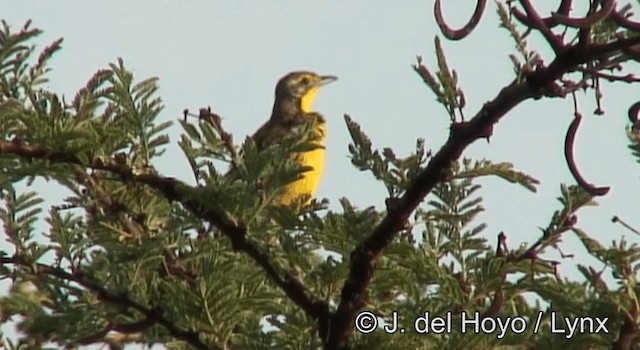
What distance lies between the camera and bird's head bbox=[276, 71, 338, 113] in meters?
10.0

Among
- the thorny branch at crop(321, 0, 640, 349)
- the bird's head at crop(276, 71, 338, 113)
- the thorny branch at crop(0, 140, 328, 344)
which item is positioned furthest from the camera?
the bird's head at crop(276, 71, 338, 113)

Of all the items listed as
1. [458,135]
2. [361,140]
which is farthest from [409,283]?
[458,135]

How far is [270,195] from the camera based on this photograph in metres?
2.95

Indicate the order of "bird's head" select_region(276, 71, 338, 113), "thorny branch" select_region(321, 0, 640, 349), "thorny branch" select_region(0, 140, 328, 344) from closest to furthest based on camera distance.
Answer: "thorny branch" select_region(321, 0, 640, 349) → "thorny branch" select_region(0, 140, 328, 344) → "bird's head" select_region(276, 71, 338, 113)

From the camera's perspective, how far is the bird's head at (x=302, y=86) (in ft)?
32.9

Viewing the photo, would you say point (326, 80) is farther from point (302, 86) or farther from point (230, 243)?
point (230, 243)

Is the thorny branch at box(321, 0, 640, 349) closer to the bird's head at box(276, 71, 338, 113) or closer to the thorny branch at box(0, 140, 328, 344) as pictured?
the thorny branch at box(0, 140, 328, 344)

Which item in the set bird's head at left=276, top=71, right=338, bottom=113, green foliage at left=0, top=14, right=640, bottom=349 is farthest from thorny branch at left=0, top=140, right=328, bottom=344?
bird's head at left=276, top=71, right=338, bottom=113

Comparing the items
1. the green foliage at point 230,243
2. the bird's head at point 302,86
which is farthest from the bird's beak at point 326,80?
the green foliage at point 230,243

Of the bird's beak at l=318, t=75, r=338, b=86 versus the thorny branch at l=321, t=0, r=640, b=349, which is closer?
the thorny branch at l=321, t=0, r=640, b=349

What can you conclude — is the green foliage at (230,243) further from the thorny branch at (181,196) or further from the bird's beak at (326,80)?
the bird's beak at (326,80)

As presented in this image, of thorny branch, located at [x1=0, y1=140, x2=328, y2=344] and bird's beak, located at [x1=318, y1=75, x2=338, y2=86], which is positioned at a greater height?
bird's beak, located at [x1=318, y1=75, x2=338, y2=86]

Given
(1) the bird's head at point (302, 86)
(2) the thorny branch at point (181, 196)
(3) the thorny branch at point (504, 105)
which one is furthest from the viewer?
(1) the bird's head at point (302, 86)

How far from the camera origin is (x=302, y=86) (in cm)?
1009
